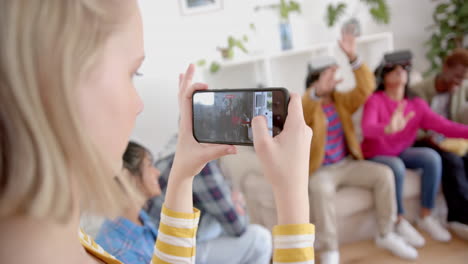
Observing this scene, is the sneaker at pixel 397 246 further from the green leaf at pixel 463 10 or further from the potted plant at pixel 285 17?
the green leaf at pixel 463 10

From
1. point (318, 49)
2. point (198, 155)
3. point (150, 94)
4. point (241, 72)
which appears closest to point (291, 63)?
point (318, 49)

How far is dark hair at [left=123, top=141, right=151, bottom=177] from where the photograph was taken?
3.82 ft

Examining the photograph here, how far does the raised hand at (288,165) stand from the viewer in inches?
15.9

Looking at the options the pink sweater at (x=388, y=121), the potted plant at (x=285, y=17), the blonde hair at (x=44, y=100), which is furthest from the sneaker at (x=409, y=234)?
the blonde hair at (x=44, y=100)

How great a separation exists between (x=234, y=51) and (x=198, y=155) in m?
1.99

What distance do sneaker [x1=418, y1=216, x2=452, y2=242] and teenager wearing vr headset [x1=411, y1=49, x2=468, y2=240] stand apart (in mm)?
61

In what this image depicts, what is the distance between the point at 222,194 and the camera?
119 cm

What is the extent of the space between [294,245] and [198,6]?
2291mm

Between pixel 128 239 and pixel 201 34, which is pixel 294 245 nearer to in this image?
pixel 128 239

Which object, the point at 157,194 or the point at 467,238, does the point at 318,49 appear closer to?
A: the point at 467,238

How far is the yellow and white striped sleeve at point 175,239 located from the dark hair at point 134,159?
0.65m

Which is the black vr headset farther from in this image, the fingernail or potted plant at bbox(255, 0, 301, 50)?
the fingernail

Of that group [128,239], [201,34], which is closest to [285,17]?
[201,34]

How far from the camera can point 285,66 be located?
8.70ft
